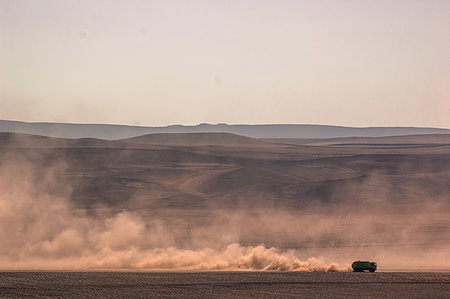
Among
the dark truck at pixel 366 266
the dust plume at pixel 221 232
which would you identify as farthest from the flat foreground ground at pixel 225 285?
the dust plume at pixel 221 232

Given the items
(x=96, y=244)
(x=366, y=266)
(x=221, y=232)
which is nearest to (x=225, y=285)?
(x=366, y=266)

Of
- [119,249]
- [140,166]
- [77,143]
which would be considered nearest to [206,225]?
[119,249]

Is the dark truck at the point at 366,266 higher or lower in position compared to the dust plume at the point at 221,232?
lower

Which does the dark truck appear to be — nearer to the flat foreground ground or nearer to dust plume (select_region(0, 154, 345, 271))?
the flat foreground ground

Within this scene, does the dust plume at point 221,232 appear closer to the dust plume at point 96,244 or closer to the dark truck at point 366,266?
the dust plume at point 96,244

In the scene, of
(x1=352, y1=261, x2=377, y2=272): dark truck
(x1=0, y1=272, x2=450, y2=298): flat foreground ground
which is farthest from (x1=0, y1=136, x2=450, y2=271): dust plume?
(x1=0, y1=272, x2=450, y2=298): flat foreground ground

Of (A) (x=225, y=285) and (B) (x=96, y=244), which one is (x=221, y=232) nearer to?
(B) (x=96, y=244)

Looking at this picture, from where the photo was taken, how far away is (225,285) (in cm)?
4000

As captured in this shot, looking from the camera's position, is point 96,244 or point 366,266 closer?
point 366,266

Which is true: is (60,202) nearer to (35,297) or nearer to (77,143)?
(35,297)

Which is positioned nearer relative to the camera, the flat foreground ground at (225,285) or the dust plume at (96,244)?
the flat foreground ground at (225,285)

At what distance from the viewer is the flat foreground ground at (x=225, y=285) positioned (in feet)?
123

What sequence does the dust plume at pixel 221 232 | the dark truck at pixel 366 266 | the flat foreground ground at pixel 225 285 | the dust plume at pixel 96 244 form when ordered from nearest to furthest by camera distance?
the flat foreground ground at pixel 225 285 → the dark truck at pixel 366 266 → the dust plume at pixel 96 244 → the dust plume at pixel 221 232

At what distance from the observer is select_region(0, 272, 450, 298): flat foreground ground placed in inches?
1475
